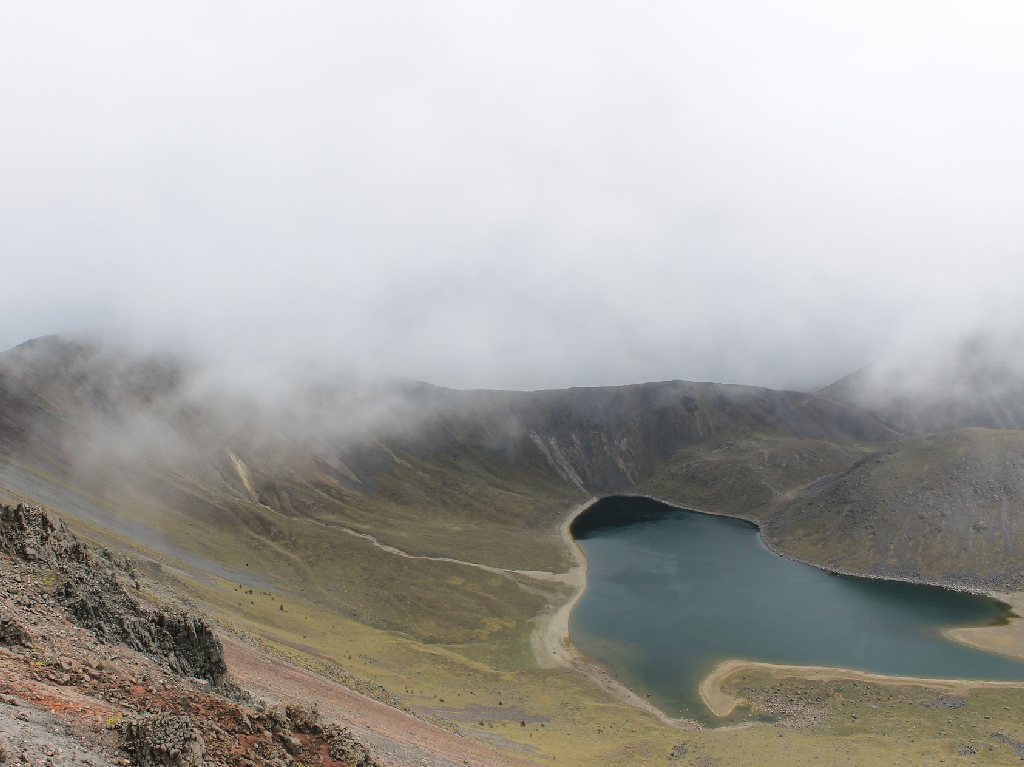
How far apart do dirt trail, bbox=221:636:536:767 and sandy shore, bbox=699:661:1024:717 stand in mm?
44205

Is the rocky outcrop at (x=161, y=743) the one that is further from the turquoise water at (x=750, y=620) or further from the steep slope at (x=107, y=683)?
the turquoise water at (x=750, y=620)

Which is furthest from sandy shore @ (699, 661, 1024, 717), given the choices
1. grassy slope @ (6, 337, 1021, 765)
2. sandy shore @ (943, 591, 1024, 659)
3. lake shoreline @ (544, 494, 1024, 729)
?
sandy shore @ (943, 591, 1024, 659)

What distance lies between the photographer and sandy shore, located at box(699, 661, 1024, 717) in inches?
3439

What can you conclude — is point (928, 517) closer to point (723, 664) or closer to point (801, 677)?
point (801, 677)

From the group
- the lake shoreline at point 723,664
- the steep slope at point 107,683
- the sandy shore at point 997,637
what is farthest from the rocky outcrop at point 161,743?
the sandy shore at point 997,637

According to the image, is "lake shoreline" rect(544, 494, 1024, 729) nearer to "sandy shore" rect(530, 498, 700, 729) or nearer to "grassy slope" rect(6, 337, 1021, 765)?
"sandy shore" rect(530, 498, 700, 729)

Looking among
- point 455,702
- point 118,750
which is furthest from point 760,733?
point 118,750

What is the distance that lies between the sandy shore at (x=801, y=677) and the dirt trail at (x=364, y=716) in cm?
4420

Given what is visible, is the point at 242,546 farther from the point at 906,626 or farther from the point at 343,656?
the point at 906,626

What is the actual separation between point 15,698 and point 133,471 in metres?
132

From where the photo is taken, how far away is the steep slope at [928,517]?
484 feet

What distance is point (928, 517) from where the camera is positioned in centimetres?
16125

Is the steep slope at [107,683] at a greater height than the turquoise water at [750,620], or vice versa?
the steep slope at [107,683]

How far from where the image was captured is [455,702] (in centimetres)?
7469
